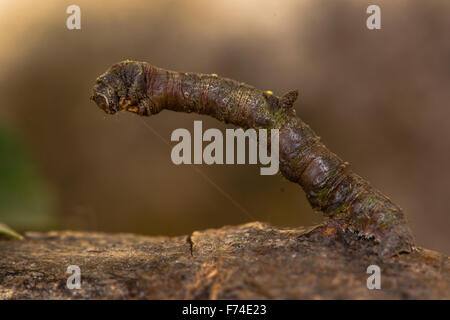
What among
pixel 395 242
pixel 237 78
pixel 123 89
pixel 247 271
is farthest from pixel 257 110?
pixel 237 78

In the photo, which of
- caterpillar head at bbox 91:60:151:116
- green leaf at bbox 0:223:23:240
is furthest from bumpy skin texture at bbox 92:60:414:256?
green leaf at bbox 0:223:23:240

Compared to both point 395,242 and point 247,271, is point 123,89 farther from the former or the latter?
point 395,242

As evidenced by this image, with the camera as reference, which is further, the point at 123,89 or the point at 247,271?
the point at 123,89

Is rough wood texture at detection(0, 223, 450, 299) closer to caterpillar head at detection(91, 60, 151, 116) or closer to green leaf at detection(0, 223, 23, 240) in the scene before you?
green leaf at detection(0, 223, 23, 240)

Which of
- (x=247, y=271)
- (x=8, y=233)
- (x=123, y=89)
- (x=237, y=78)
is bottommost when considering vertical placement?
(x=8, y=233)

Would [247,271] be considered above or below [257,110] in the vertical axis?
below
